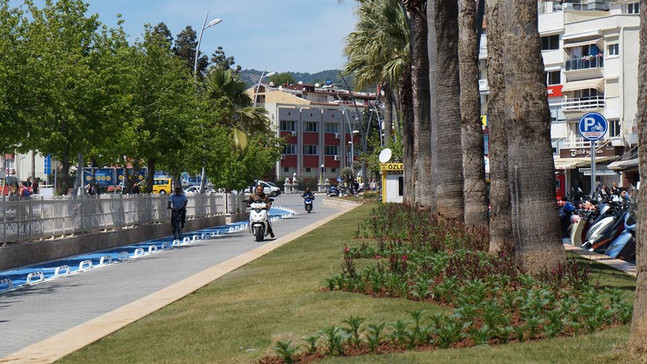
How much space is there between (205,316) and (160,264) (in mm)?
12153

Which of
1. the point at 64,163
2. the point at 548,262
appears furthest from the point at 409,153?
the point at 548,262

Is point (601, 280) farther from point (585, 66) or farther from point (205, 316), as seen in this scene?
point (585, 66)

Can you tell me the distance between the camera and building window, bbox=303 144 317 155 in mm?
149375

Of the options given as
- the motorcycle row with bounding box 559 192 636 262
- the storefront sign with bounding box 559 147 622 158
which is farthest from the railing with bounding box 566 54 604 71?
the motorcycle row with bounding box 559 192 636 262

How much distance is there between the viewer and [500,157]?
1597cm

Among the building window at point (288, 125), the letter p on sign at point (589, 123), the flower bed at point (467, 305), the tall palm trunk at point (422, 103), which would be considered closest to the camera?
the flower bed at point (467, 305)

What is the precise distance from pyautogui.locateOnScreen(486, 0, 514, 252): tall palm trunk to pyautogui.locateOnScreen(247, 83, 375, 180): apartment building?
126398 millimetres

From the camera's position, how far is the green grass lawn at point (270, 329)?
824 centimetres

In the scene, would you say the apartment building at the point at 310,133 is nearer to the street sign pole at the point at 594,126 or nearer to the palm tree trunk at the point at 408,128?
the palm tree trunk at the point at 408,128

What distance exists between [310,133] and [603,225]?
129071mm

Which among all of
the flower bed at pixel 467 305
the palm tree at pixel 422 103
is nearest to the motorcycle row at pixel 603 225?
the flower bed at pixel 467 305

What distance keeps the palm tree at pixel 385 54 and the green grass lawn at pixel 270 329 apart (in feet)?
85.8

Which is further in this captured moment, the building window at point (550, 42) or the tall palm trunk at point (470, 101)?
the building window at point (550, 42)

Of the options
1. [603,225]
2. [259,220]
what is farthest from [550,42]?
[603,225]
